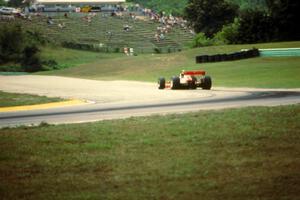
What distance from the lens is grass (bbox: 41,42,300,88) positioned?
34.2m

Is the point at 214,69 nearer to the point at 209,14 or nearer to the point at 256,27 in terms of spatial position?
the point at 256,27

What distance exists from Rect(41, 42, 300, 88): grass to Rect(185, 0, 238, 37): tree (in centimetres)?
3460

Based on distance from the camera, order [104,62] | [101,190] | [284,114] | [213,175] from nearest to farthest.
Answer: [101,190], [213,175], [284,114], [104,62]

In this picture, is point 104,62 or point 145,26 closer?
point 104,62

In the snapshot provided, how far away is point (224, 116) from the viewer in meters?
15.7

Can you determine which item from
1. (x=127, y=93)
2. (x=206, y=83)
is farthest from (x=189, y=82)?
(x=127, y=93)

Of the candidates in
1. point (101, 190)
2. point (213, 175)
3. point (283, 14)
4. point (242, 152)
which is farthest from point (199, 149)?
point (283, 14)

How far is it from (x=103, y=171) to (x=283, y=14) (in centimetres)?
6359

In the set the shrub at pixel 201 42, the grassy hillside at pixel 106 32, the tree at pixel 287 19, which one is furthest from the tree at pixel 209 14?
the tree at pixel 287 19

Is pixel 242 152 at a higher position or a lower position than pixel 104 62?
higher

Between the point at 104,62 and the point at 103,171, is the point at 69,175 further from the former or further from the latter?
the point at 104,62

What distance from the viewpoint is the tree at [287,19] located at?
70.1 meters

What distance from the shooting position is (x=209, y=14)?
9581 centimetres

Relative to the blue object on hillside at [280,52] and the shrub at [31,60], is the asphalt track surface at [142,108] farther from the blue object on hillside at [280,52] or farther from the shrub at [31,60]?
the shrub at [31,60]
